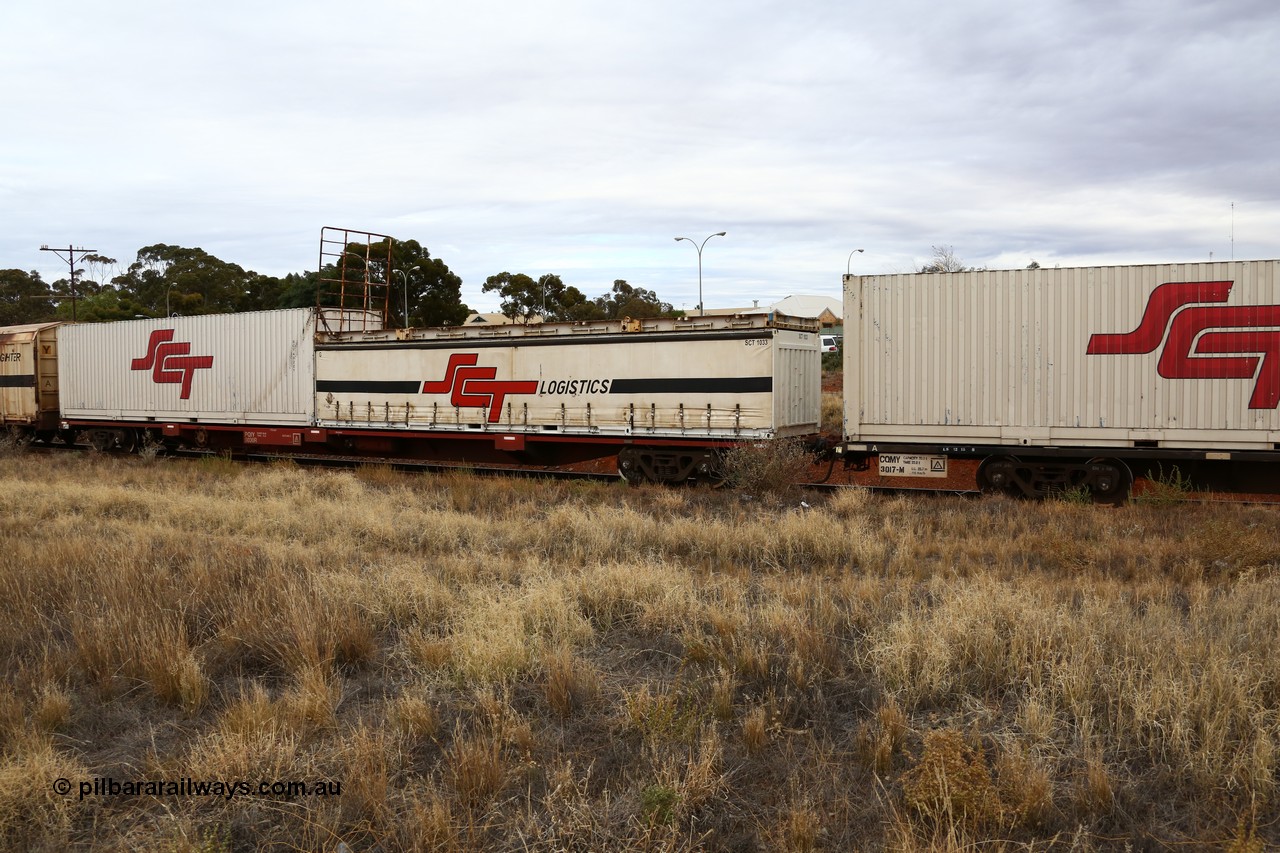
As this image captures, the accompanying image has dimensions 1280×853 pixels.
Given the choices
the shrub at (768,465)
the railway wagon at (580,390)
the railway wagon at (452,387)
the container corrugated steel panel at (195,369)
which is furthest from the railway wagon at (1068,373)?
the container corrugated steel panel at (195,369)

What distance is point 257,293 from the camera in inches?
2776

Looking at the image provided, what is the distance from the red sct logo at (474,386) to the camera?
17.8 metres

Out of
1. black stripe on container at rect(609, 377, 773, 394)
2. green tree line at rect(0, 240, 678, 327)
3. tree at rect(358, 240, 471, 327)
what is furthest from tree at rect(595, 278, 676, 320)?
black stripe on container at rect(609, 377, 773, 394)

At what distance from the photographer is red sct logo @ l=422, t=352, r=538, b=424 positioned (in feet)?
58.5

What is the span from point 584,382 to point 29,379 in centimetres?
1769

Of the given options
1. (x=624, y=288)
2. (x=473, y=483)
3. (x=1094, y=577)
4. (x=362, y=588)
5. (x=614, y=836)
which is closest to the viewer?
(x=614, y=836)

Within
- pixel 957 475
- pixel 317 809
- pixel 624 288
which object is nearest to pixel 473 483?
pixel 957 475

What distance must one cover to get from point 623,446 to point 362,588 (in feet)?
31.0

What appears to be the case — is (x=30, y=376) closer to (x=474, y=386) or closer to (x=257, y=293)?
(x=474, y=386)

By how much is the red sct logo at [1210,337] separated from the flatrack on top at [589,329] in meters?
5.45

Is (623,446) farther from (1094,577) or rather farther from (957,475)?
(1094,577)

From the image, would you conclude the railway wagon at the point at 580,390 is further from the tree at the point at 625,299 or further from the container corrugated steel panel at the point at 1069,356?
the tree at the point at 625,299

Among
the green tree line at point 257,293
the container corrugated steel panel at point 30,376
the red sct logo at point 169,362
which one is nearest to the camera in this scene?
the red sct logo at point 169,362

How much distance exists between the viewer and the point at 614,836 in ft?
12.7
